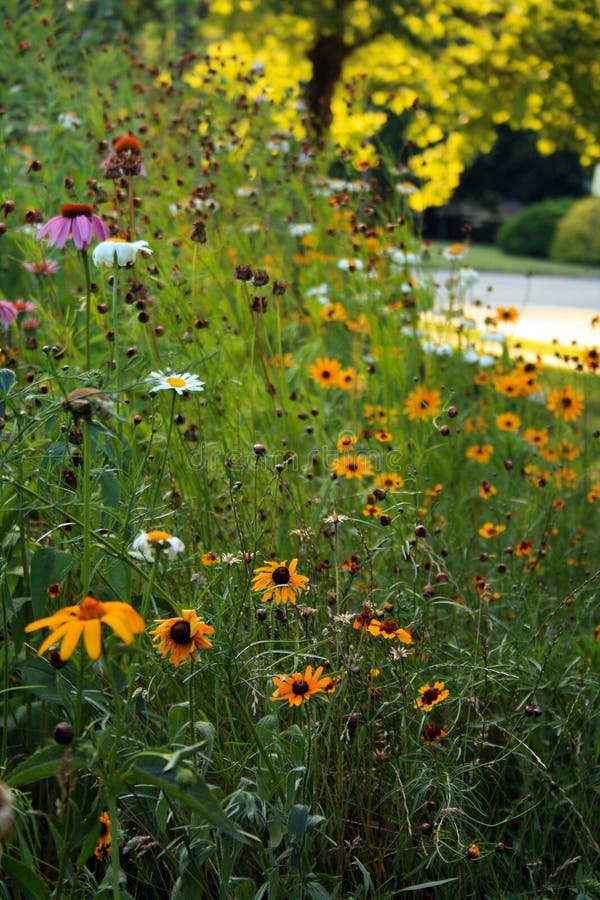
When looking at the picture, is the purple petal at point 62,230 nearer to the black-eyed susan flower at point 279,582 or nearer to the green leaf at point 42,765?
the black-eyed susan flower at point 279,582

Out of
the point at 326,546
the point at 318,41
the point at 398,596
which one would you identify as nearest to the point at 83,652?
the point at 398,596

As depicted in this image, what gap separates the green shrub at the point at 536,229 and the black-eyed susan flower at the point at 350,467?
70.1 ft

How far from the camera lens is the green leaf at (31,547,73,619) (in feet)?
4.71

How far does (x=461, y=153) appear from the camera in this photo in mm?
14383

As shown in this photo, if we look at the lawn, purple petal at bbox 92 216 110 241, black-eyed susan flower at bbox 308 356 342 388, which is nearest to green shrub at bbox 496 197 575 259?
the lawn

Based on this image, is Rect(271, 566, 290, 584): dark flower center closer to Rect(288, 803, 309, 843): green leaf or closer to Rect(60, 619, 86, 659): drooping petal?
Rect(288, 803, 309, 843): green leaf

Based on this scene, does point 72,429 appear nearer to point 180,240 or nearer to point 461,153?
point 180,240

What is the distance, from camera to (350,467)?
2.12 metres

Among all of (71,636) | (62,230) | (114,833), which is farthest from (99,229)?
(114,833)

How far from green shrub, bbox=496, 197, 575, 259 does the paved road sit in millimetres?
6690

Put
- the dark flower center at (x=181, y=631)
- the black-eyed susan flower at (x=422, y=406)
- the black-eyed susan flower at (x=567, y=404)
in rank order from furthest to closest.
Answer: the black-eyed susan flower at (x=567, y=404)
the black-eyed susan flower at (x=422, y=406)
the dark flower center at (x=181, y=631)

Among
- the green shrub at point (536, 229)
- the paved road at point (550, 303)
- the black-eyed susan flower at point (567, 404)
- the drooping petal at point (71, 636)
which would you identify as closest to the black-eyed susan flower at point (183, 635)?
the drooping petal at point (71, 636)

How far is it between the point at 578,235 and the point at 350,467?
19529 millimetres

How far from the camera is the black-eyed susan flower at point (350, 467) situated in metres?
2.11
